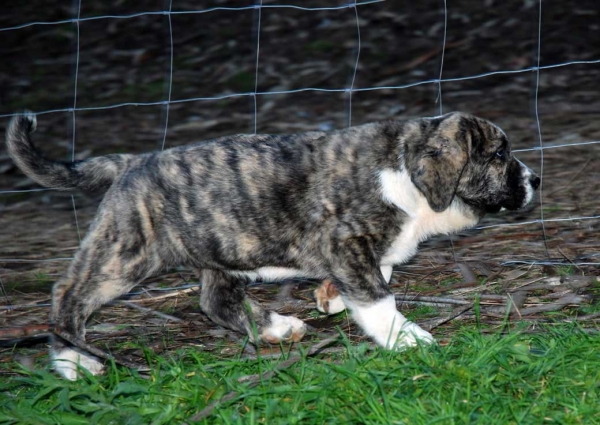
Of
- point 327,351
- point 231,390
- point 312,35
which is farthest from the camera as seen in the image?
point 312,35

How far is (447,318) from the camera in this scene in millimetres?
4793

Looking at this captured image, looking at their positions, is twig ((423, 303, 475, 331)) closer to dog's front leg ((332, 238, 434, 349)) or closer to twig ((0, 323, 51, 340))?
dog's front leg ((332, 238, 434, 349))

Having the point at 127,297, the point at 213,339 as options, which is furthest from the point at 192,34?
the point at 213,339

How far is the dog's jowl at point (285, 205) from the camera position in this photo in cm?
469

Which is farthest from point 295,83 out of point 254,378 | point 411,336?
point 254,378

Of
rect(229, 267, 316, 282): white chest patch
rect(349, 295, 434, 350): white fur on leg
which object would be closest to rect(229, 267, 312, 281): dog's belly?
rect(229, 267, 316, 282): white chest patch

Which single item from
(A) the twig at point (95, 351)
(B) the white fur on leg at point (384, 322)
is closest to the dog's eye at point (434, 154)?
(B) the white fur on leg at point (384, 322)

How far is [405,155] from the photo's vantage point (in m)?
4.79

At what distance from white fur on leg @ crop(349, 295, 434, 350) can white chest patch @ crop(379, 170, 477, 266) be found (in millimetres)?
283

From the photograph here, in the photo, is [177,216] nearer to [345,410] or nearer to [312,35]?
[345,410]

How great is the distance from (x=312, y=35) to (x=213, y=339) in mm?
7030

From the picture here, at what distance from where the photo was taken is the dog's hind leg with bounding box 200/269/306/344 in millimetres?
4953

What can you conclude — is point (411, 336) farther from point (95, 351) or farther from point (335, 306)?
point (95, 351)

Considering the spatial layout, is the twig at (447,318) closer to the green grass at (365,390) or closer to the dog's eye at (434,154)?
Result: the green grass at (365,390)
